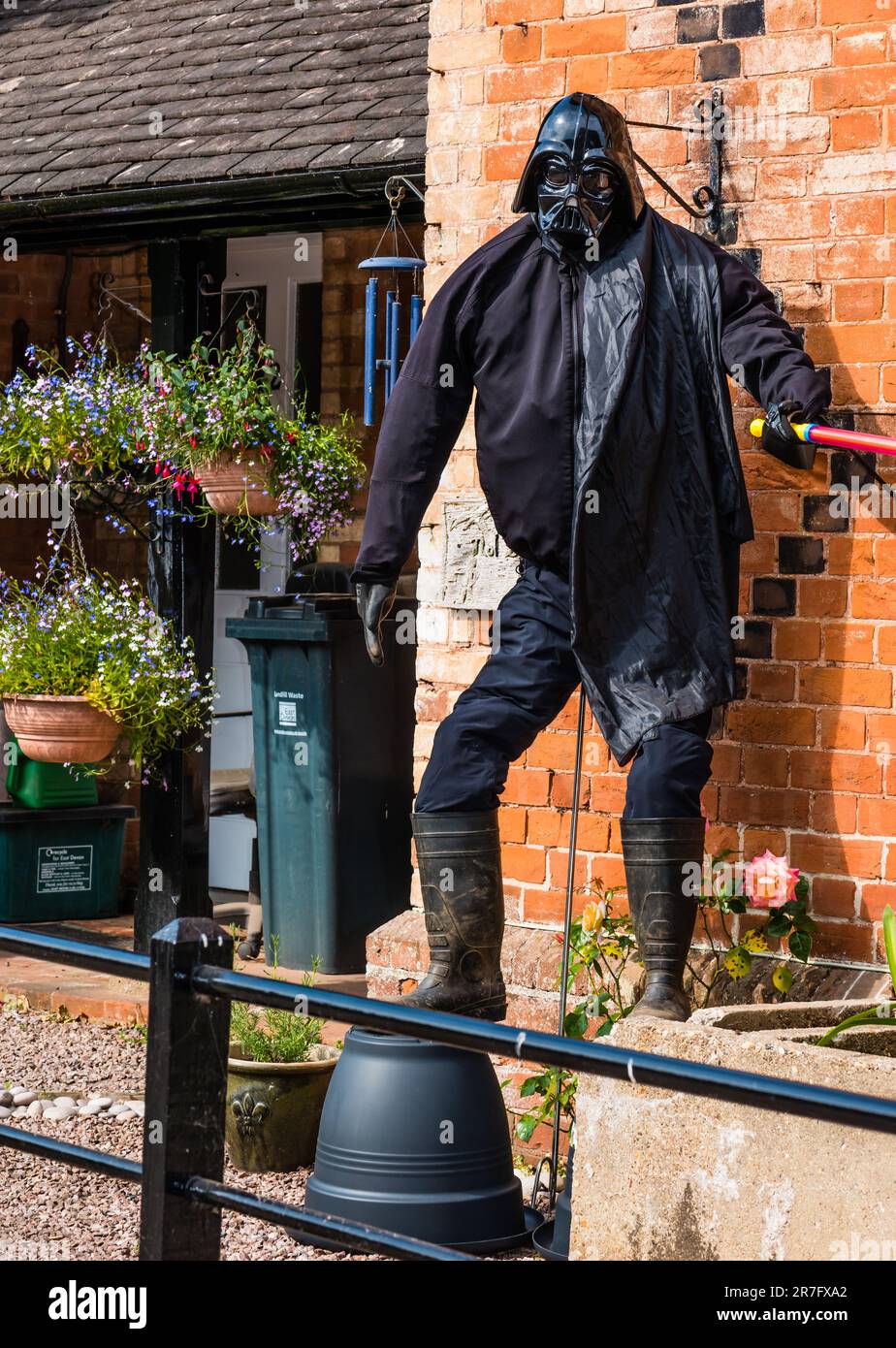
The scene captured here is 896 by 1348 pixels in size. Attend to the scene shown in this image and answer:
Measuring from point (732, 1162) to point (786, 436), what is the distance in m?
1.39

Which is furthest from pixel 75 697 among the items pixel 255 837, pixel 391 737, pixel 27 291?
pixel 27 291

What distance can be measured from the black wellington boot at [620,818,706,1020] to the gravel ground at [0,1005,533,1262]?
75 centimetres

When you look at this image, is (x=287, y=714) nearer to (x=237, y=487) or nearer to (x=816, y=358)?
(x=237, y=487)

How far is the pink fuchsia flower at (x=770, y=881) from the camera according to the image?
388 cm

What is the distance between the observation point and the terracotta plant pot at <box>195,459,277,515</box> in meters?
5.75

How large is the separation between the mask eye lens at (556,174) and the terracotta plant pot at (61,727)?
9.20 feet

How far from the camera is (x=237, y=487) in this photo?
5.77 m

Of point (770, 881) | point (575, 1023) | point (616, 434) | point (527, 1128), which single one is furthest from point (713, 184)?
point (527, 1128)

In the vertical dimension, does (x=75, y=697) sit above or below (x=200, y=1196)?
above

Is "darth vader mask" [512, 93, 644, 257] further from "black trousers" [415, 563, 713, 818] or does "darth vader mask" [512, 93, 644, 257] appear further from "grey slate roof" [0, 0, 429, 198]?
"grey slate roof" [0, 0, 429, 198]

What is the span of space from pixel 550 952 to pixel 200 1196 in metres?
2.19

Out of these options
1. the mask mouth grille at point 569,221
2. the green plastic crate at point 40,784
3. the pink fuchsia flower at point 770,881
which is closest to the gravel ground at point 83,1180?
the pink fuchsia flower at point 770,881

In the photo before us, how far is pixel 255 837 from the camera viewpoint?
7.22 meters

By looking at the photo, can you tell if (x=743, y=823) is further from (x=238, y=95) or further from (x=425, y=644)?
(x=238, y=95)
